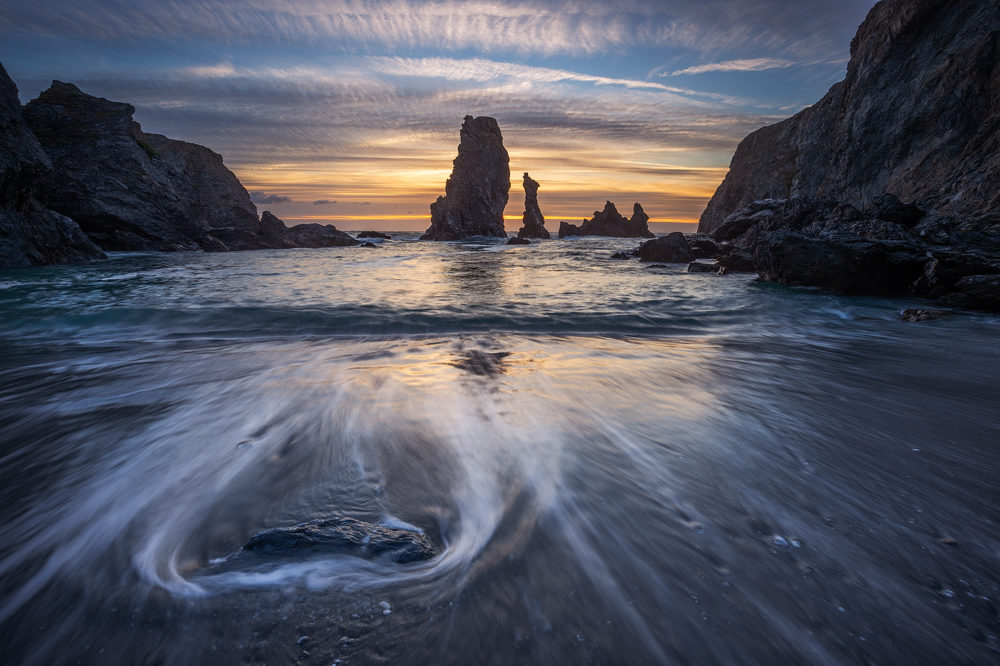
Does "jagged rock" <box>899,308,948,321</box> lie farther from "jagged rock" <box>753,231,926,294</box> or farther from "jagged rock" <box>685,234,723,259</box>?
"jagged rock" <box>685,234,723,259</box>

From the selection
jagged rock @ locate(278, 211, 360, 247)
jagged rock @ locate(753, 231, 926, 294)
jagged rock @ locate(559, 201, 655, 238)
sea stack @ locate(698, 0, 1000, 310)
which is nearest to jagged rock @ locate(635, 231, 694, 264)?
sea stack @ locate(698, 0, 1000, 310)

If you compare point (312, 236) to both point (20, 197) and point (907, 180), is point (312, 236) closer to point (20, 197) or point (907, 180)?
point (20, 197)

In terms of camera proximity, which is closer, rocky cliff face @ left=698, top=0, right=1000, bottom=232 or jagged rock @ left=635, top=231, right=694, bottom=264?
rocky cliff face @ left=698, top=0, right=1000, bottom=232

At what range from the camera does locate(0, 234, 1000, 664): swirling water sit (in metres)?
1.56

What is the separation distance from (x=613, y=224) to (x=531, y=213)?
20.5 metres

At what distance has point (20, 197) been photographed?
16547mm

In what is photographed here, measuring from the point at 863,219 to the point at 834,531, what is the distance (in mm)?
17889

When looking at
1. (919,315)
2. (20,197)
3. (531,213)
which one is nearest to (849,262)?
(919,315)

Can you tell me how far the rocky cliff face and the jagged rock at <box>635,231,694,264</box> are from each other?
30.0 feet

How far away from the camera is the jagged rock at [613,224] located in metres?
100

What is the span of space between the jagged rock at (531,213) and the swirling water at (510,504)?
302 ft

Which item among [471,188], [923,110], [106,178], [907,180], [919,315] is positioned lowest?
[919,315]

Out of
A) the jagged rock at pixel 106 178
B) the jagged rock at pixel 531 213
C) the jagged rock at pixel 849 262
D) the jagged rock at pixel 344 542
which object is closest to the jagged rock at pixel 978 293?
the jagged rock at pixel 849 262

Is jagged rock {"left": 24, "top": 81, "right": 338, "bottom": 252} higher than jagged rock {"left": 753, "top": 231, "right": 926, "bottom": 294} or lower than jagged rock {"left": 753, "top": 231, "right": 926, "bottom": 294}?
higher
